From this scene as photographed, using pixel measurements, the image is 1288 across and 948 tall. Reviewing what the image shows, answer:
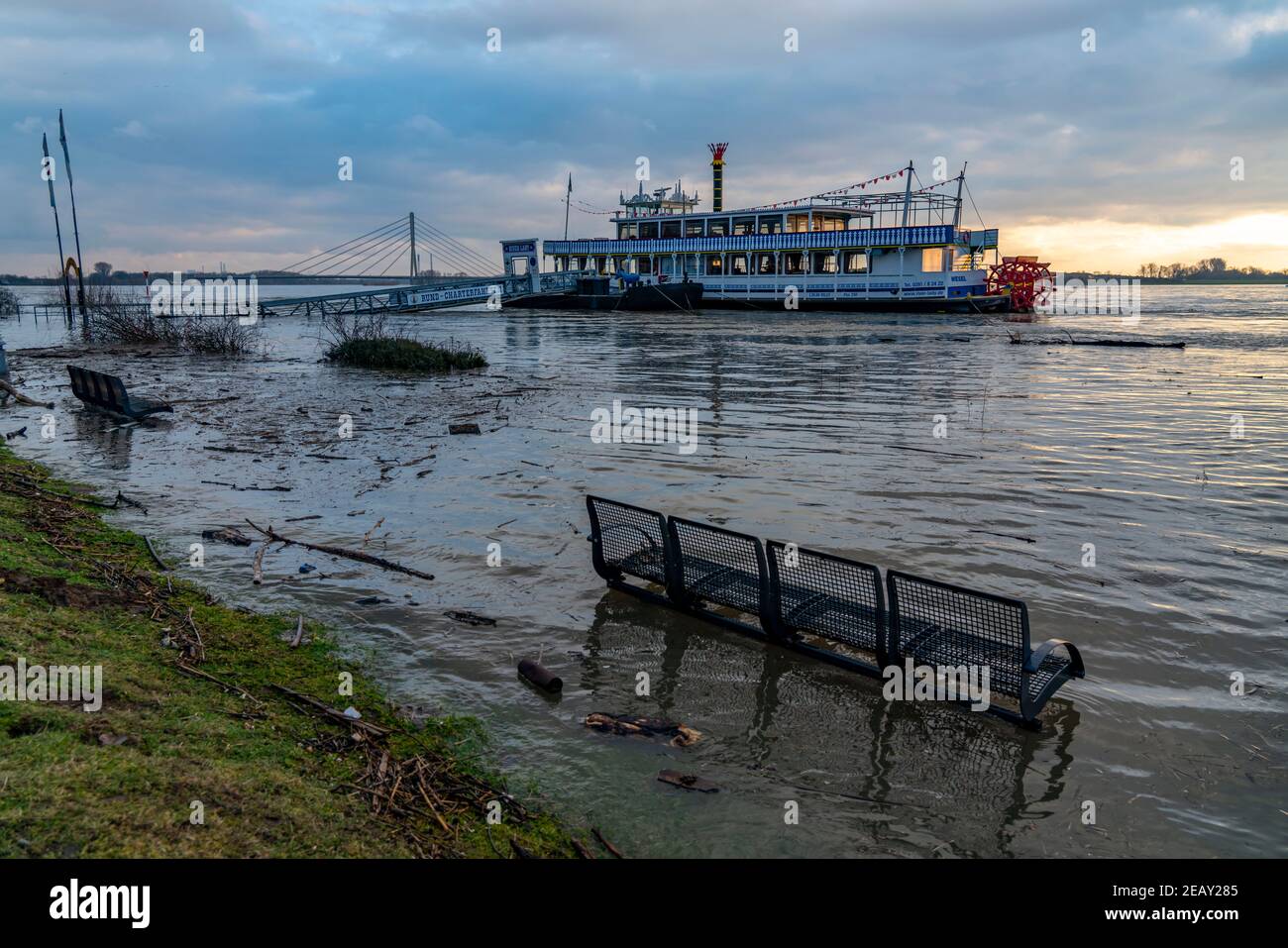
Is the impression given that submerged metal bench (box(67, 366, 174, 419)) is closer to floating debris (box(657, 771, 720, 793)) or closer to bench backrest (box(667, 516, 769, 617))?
bench backrest (box(667, 516, 769, 617))

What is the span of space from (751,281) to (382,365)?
39705mm

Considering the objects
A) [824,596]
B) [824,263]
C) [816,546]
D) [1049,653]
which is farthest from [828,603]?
[824,263]

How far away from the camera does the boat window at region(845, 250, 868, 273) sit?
5872 cm

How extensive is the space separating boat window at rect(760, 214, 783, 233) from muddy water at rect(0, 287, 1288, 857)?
1666 inches

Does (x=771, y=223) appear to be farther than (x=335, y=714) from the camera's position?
Yes

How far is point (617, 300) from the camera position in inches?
2446

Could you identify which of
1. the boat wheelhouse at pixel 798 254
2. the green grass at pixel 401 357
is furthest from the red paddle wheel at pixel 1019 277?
the green grass at pixel 401 357

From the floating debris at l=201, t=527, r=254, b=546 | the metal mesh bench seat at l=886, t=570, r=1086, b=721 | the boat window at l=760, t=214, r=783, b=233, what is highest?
the boat window at l=760, t=214, r=783, b=233

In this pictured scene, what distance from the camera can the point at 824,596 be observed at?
653cm

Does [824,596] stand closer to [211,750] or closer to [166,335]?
[211,750]

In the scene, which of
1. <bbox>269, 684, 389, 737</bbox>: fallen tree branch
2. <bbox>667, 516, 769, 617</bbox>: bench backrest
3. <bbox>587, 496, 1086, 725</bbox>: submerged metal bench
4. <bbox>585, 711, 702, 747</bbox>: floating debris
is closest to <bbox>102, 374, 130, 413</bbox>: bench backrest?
<bbox>587, 496, 1086, 725</bbox>: submerged metal bench

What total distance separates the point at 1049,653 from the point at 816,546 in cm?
353
